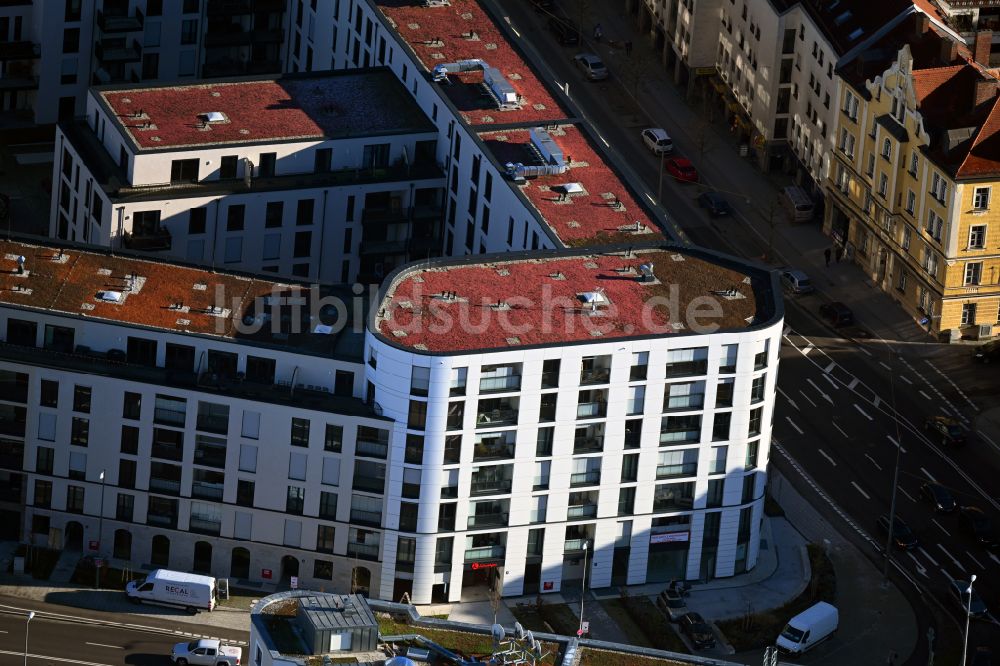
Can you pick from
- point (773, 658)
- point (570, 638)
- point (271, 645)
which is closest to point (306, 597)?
point (271, 645)

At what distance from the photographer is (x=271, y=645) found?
589 feet

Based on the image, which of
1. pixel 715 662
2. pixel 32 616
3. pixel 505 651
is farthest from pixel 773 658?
pixel 32 616

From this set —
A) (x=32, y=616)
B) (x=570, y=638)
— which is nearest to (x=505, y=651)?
(x=570, y=638)

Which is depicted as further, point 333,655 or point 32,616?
point 32,616

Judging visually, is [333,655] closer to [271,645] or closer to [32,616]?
[271,645]

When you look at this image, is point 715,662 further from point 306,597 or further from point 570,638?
point 306,597

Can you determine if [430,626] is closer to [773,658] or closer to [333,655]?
[333,655]

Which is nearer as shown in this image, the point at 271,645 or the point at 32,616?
the point at 271,645

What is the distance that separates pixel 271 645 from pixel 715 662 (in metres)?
29.7

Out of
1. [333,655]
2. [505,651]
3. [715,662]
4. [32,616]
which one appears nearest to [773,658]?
[715,662]

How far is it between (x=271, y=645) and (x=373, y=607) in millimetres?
11334

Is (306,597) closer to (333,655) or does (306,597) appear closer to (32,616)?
(333,655)

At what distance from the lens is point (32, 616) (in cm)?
19375

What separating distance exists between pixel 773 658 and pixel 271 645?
33.7 meters
